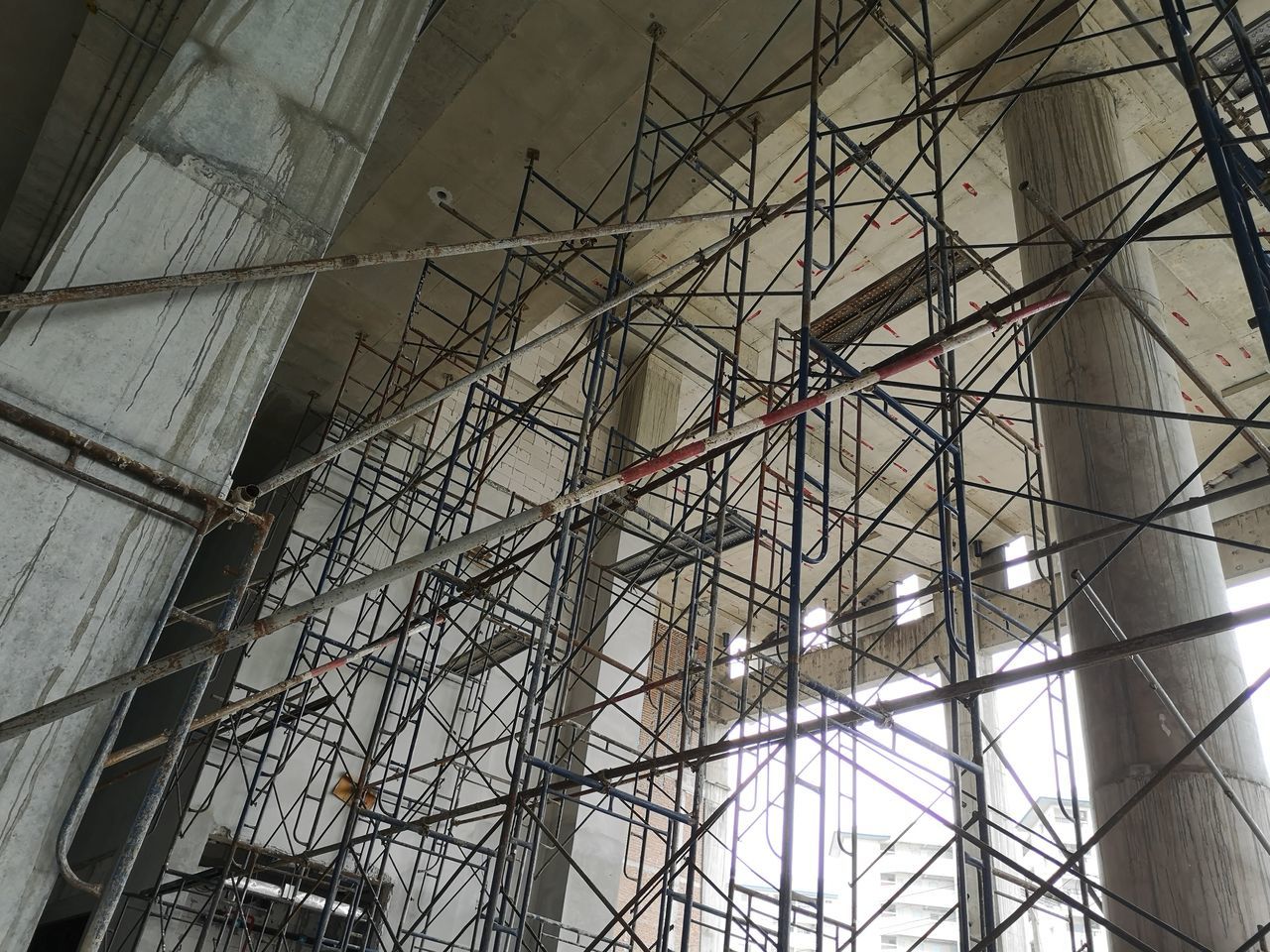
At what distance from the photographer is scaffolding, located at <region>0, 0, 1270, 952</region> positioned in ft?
18.4

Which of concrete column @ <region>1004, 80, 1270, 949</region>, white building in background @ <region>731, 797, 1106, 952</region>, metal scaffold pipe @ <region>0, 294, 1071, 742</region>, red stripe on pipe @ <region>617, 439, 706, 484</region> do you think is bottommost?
metal scaffold pipe @ <region>0, 294, 1071, 742</region>

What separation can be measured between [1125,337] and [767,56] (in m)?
4.26

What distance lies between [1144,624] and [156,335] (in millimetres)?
7480

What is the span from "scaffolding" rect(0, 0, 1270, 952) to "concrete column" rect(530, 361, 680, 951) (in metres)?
0.08

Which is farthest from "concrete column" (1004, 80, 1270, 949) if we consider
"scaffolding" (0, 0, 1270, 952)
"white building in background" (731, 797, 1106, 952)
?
"white building in background" (731, 797, 1106, 952)

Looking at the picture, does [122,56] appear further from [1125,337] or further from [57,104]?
[1125,337]

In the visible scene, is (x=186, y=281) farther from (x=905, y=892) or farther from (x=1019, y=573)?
(x=905, y=892)

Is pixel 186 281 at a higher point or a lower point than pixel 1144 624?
lower

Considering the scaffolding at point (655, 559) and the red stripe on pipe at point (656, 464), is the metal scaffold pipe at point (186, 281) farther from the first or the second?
the red stripe on pipe at point (656, 464)

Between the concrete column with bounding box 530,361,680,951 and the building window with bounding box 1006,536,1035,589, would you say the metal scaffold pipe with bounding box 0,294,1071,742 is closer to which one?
the concrete column with bounding box 530,361,680,951

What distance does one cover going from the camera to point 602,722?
1535cm

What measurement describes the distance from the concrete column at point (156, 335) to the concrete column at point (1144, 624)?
6913mm

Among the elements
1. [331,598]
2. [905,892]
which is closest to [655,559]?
[331,598]

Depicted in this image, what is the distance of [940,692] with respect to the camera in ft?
17.6
